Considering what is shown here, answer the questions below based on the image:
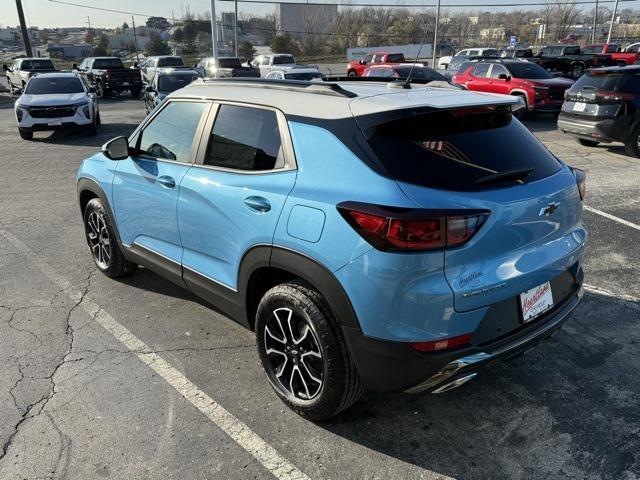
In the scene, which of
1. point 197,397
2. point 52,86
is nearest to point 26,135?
point 52,86

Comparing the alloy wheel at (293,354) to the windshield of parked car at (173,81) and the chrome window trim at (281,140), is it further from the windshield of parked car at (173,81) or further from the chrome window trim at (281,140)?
the windshield of parked car at (173,81)

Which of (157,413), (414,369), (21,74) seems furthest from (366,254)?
(21,74)

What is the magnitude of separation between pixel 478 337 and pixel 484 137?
105 cm

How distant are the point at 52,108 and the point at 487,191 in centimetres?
1309

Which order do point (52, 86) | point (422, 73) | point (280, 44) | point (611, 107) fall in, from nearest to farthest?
point (611, 107) < point (52, 86) < point (422, 73) < point (280, 44)

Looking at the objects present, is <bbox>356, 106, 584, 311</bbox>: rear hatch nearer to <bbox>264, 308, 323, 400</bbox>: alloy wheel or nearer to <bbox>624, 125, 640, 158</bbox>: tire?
<bbox>264, 308, 323, 400</bbox>: alloy wheel

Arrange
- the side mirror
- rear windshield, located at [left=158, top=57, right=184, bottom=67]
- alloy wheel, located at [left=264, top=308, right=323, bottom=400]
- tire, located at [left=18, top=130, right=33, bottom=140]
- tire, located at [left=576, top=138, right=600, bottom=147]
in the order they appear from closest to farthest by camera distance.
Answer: alloy wheel, located at [left=264, top=308, right=323, bottom=400]
the side mirror
tire, located at [left=576, top=138, right=600, bottom=147]
tire, located at [left=18, top=130, right=33, bottom=140]
rear windshield, located at [left=158, top=57, right=184, bottom=67]

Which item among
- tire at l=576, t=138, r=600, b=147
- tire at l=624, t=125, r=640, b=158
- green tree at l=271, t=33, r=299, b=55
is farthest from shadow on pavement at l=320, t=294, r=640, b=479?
green tree at l=271, t=33, r=299, b=55

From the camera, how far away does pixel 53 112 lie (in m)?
12.9

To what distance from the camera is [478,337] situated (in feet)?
8.17

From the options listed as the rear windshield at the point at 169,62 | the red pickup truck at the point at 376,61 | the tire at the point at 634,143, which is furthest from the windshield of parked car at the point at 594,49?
the tire at the point at 634,143

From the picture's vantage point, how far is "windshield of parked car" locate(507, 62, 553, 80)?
598 inches

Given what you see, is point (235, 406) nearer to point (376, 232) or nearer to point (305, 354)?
point (305, 354)

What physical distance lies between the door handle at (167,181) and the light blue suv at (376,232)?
16 centimetres
